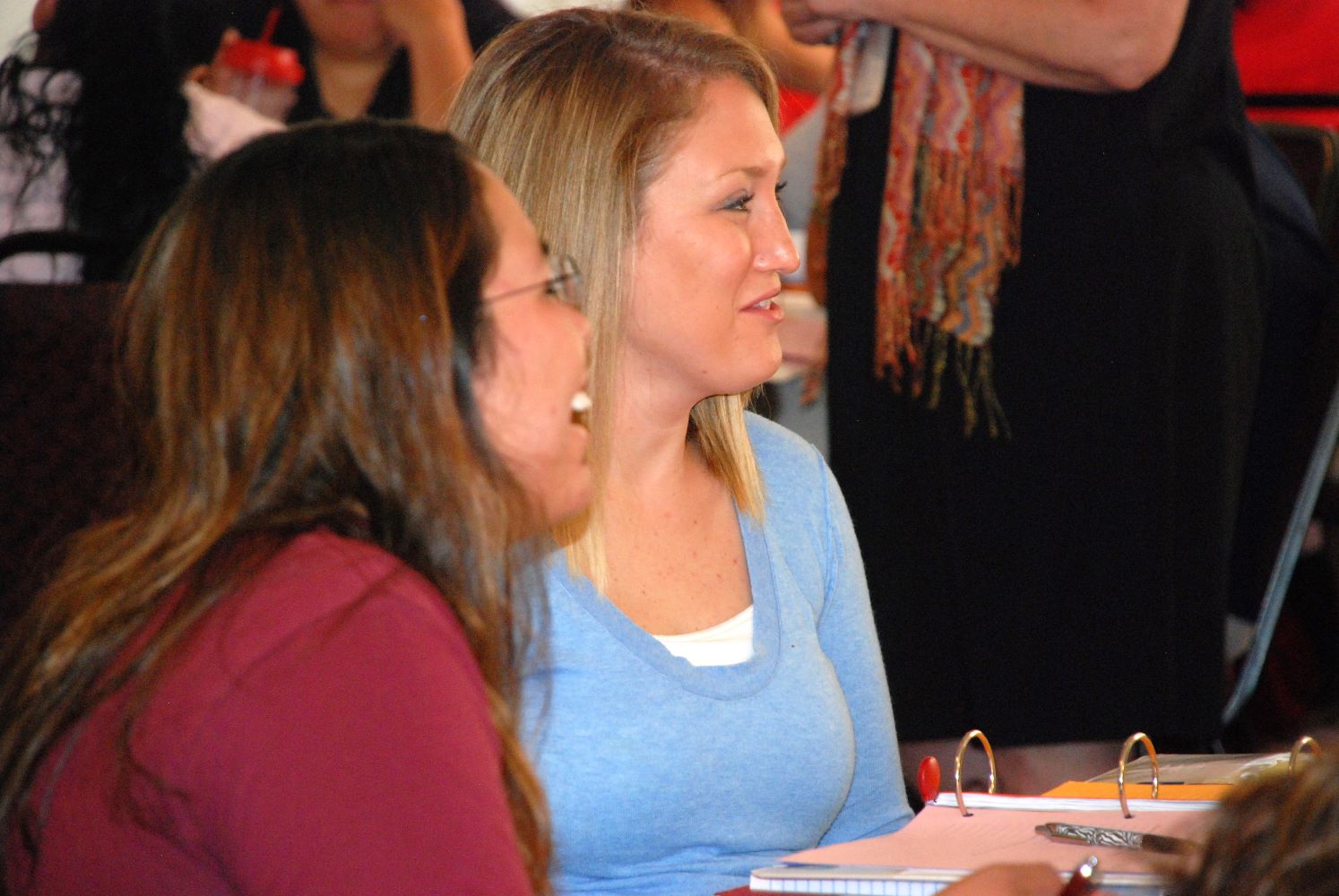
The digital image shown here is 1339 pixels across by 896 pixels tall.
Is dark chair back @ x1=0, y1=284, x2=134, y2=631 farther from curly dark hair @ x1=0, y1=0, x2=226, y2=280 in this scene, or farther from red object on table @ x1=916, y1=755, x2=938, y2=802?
red object on table @ x1=916, y1=755, x2=938, y2=802

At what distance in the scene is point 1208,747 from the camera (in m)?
2.36

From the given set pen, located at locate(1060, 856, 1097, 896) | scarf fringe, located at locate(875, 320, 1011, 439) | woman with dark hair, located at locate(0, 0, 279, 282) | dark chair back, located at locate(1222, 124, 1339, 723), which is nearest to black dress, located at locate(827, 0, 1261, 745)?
scarf fringe, located at locate(875, 320, 1011, 439)

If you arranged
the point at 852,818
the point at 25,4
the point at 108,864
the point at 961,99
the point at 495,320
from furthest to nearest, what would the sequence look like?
the point at 25,4 → the point at 961,99 → the point at 852,818 → the point at 495,320 → the point at 108,864

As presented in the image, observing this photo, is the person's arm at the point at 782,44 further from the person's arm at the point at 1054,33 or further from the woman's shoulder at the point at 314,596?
the woman's shoulder at the point at 314,596

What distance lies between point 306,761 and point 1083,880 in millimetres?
458

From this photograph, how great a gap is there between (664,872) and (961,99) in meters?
1.26

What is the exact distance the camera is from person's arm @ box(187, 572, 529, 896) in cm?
74

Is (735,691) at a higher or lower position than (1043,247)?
lower

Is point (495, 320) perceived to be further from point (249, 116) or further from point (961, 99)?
point (249, 116)

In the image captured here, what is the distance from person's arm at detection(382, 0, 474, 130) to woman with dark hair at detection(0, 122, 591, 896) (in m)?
2.00

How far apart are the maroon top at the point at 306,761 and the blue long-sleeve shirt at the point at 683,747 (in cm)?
41

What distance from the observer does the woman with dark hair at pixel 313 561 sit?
2.48 ft

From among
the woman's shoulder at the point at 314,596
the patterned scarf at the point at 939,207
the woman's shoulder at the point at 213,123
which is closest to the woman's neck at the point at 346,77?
the woman's shoulder at the point at 213,123

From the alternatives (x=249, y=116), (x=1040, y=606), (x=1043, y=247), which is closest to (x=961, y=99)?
(x=1043, y=247)
